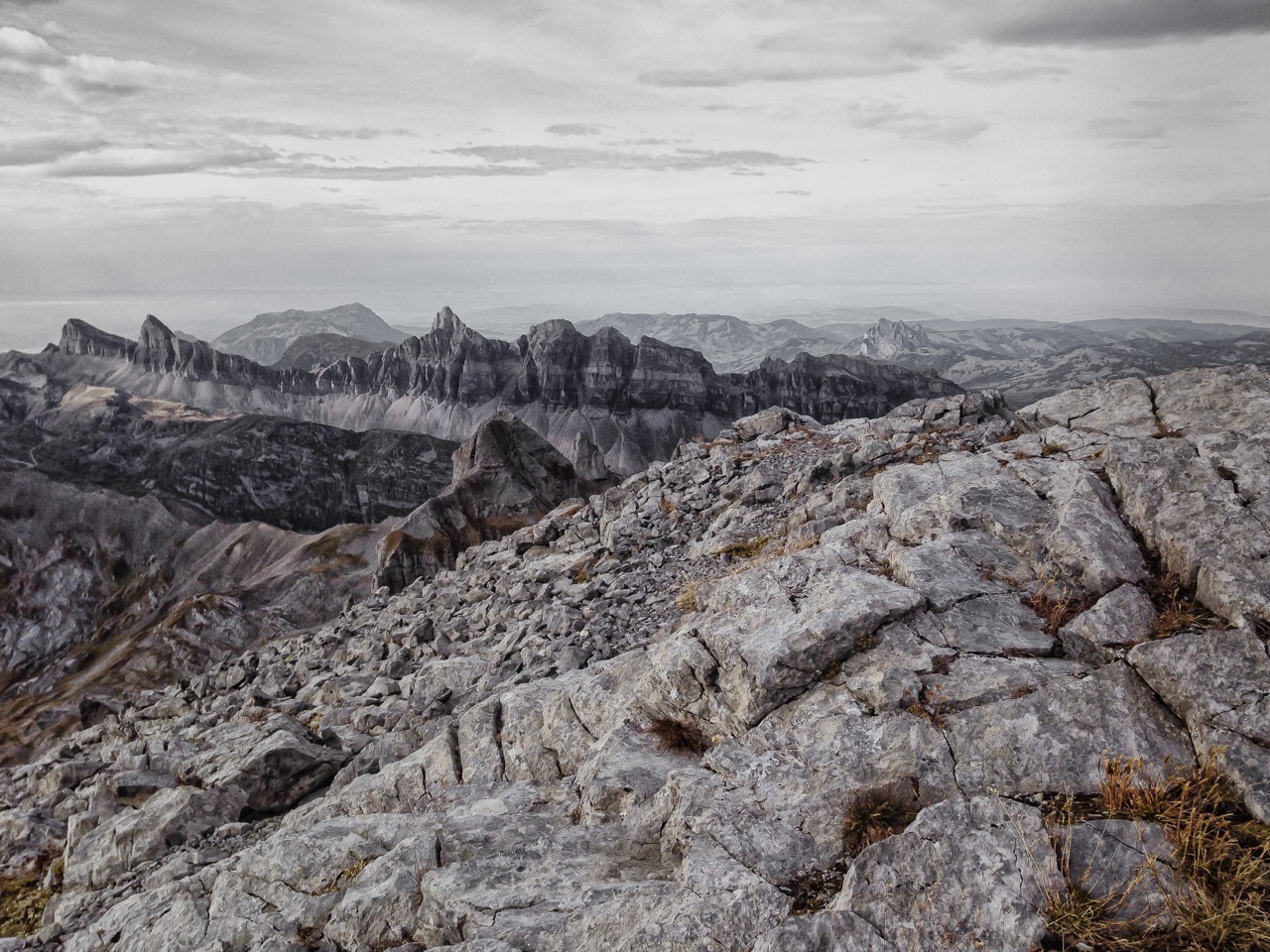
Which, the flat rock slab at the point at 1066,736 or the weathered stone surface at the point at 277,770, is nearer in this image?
the flat rock slab at the point at 1066,736

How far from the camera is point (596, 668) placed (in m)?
18.4

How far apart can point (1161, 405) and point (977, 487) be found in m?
6.93

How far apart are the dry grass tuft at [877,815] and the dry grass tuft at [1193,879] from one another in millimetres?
2028

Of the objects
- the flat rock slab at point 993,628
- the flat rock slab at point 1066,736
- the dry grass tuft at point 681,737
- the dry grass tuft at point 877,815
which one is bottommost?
the dry grass tuft at point 681,737

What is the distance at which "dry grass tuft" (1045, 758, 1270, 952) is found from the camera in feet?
25.4

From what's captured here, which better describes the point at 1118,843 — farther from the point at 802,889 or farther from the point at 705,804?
the point at 705,804

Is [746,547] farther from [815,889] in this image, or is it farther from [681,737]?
[815,889]

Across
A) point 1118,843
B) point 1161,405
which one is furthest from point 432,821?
point 1161,405

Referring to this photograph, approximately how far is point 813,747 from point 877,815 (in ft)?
5.62

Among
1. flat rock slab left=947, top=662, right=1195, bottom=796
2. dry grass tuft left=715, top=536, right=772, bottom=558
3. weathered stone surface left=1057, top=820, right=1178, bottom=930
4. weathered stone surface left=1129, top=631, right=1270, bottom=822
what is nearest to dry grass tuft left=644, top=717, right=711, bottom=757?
flat rock slab left=947, top=662, right=1195, bottom=796

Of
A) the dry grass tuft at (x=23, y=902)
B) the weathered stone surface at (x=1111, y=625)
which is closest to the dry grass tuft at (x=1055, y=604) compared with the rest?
the weathered stone surface at (x=1111, y=625)

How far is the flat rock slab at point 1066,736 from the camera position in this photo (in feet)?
33.6

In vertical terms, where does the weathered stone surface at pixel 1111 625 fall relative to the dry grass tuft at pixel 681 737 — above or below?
above

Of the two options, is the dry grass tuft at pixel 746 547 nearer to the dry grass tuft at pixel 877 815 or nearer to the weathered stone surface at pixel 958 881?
the dry grass tuft at pixel 877 815
